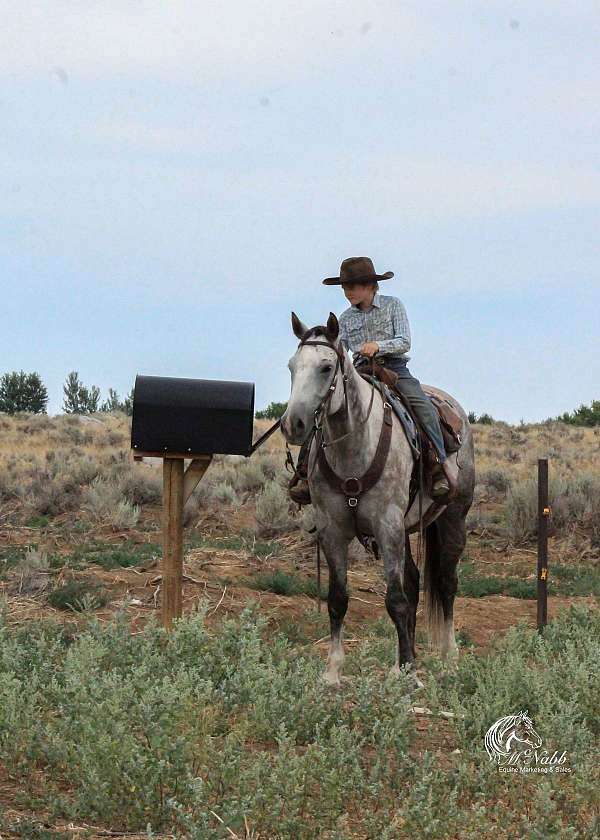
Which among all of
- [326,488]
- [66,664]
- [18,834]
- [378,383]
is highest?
[378,383]

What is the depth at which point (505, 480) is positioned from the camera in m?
23.0

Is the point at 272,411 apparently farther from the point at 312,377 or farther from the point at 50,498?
the point at 312,377

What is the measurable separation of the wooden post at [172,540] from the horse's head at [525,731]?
346 centimetres

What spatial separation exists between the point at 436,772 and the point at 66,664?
8.11ft

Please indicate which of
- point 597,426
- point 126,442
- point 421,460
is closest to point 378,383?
point 421,460

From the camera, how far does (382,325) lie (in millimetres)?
8922

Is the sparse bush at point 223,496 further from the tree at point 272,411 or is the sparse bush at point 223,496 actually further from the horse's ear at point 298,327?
the tree at point 272,411

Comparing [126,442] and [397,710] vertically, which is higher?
[126,442]

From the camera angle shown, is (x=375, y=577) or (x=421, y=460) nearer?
(x=421, y=460)

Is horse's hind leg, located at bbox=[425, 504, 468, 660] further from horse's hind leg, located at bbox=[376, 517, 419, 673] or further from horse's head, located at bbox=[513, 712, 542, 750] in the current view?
horse's head, located at bbox=[513, 712, 542, 750]

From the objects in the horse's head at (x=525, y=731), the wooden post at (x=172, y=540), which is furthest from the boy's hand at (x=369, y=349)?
the horse's head at (x=525, y=731)

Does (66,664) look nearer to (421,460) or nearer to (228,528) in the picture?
(421,460)

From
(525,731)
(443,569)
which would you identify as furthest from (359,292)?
(525,731)

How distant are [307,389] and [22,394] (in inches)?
1538
